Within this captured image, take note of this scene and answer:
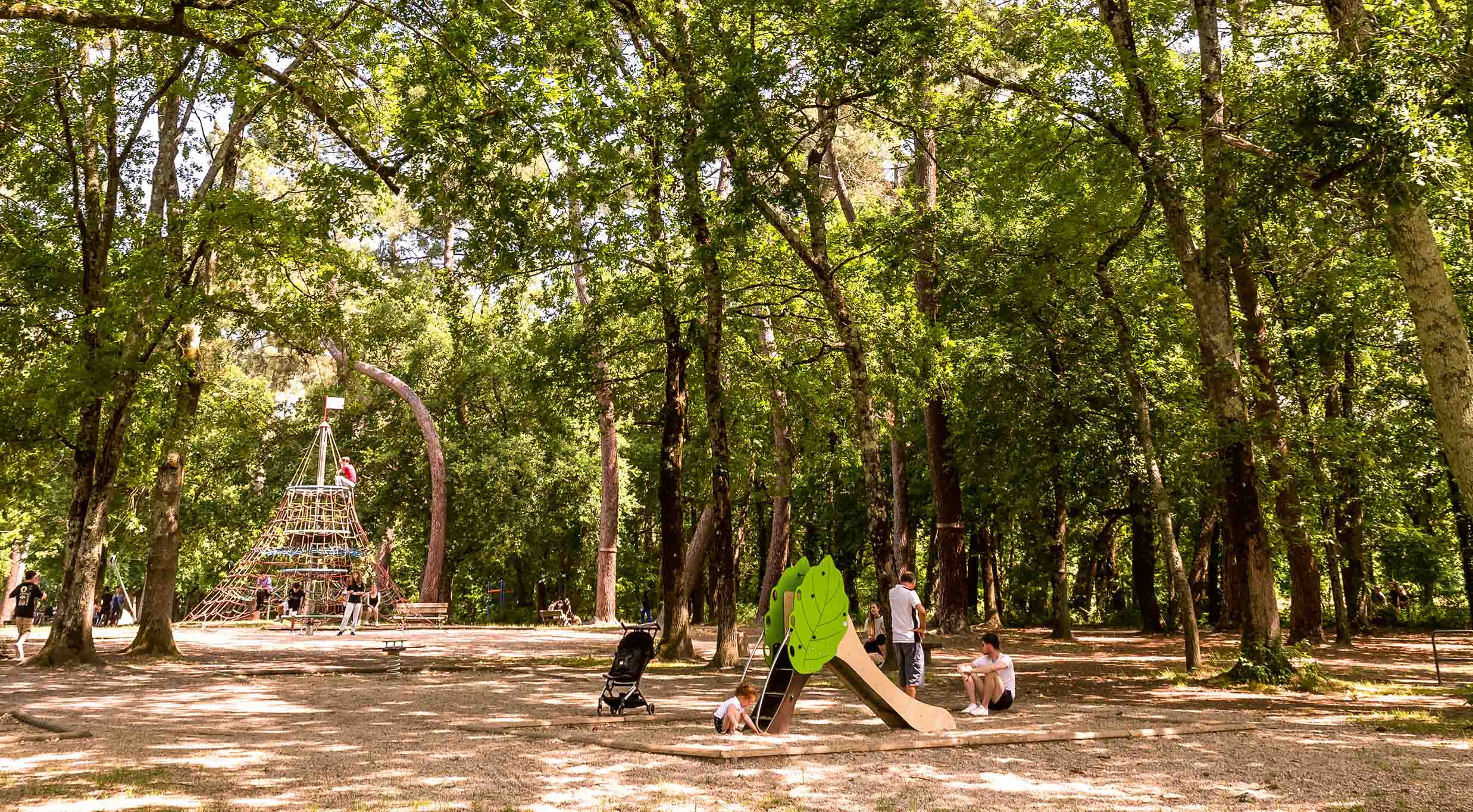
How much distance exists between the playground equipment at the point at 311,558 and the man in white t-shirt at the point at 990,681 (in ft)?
81.2

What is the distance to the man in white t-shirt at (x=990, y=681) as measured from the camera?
472 inches

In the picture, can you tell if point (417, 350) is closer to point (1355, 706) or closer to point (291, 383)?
point (291, 383)

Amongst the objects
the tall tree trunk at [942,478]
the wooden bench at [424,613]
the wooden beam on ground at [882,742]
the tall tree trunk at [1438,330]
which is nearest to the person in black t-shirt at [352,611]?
the wooden bench at [424,613]

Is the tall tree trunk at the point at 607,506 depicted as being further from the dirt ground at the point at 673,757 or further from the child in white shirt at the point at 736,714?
the child in white shirt at the point at 736,714

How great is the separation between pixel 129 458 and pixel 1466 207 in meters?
22.1

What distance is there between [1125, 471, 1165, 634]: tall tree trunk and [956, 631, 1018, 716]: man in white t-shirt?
48.2 ft

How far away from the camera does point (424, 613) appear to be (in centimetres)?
→ 3381

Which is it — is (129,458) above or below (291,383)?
below

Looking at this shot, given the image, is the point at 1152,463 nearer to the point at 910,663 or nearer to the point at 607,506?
the point at 910,663

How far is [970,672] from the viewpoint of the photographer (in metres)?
11.9

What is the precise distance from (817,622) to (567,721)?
305cm

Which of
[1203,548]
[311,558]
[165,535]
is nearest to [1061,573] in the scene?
[1203,548]

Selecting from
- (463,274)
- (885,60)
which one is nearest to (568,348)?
(463,274)

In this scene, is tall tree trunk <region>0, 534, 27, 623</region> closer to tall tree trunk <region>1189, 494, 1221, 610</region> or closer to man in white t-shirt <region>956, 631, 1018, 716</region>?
man in white t-shirt <region>956, 631, 1018, 716</region>
